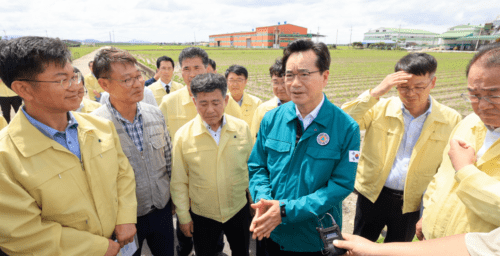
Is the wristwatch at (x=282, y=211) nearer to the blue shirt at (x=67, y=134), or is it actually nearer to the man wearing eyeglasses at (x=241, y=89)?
the blue shirt at (x=67, y=134)

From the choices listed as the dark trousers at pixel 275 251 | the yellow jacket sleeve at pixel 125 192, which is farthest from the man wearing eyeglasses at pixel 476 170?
the yellow jacket sleeve at pixel 125 192

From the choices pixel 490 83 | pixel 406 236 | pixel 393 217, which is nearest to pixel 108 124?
pixel 490 83

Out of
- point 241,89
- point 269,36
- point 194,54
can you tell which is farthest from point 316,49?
point 269,36

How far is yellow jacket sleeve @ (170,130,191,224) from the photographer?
7.27 ft

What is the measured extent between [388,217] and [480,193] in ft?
4.52

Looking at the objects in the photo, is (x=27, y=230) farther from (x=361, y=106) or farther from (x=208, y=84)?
(x=361, y=106)

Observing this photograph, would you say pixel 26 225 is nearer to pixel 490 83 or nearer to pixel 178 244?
pixel 178 244

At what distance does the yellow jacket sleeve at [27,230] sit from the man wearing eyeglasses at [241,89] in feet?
9.17

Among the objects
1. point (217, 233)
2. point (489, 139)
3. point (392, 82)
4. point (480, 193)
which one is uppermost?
point (392, 82)

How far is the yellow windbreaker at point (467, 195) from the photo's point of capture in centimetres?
120

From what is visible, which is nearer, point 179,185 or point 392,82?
point 392,82

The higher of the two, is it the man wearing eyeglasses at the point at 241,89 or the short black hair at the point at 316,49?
the short black hair at the point at 316,49

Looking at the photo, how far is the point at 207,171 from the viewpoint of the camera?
220cm

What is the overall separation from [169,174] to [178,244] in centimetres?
116
